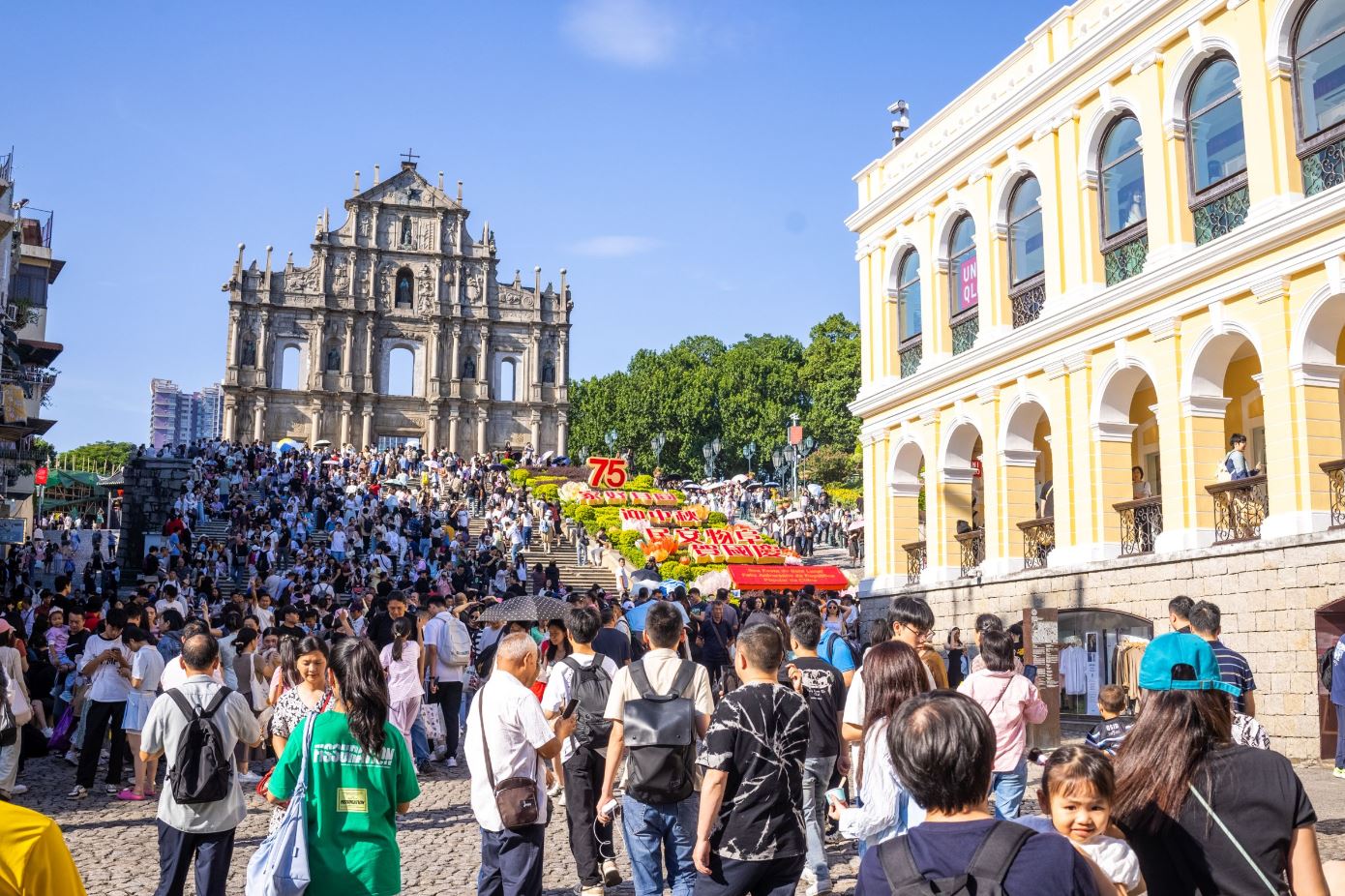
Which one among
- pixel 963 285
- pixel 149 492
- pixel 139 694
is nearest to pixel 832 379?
pixel 149 492

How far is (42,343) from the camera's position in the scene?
4331 cm

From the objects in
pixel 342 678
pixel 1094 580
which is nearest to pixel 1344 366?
pixel 1094 580

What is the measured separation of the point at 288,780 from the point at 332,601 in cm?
1811

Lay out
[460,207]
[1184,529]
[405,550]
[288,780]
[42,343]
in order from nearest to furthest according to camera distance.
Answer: [288,780] → [1184,529] → [405,550] → [42,343] → [460,207]

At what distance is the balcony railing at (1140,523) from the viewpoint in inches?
689

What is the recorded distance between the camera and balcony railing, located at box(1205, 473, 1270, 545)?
1570cm

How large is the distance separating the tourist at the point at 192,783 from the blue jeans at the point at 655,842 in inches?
76.8

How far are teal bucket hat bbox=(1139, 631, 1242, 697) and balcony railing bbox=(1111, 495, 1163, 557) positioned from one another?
10947 millimetres

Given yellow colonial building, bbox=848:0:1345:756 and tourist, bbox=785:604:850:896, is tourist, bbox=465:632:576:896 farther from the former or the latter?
yellow colonial building, bbox=848:0:1345:756

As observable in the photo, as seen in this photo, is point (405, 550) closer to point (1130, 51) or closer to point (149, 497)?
point (149, 497)

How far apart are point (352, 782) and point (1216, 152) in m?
15.9

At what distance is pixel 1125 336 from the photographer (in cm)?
1789

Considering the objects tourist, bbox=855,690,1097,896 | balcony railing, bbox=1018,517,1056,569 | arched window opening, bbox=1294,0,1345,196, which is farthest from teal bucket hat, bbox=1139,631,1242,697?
balcony railing, bbox=1018,517,1056,569

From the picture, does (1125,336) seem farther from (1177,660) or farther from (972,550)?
(1177,660)
